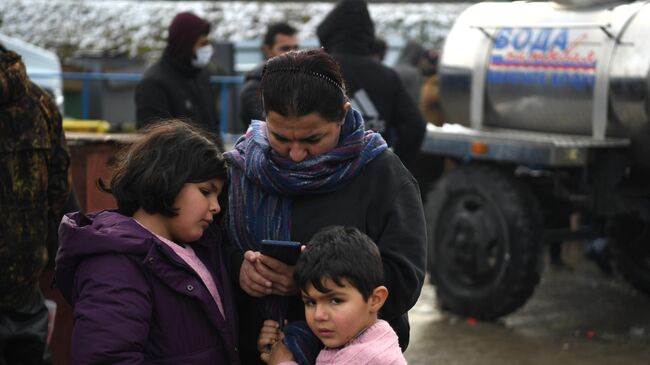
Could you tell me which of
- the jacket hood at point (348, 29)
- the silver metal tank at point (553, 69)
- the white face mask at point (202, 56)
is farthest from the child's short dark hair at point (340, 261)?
the silver metal tank at point (553, 69)

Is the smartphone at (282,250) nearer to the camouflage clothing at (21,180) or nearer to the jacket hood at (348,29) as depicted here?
the camouflage clothing at (21,180)

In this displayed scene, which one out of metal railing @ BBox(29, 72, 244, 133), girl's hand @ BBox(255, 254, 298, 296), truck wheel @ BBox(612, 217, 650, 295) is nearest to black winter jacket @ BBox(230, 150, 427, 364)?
girl's hand @ BBox(255, 254, 298, 296)

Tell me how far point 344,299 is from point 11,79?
6.20 ft

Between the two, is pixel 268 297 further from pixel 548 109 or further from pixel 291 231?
pixel 548 109

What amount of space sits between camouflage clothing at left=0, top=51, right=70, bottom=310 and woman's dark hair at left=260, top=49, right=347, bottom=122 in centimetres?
160

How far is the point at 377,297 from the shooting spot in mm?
2732

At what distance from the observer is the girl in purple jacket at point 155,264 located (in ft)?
8.45

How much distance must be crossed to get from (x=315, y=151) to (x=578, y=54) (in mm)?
4678

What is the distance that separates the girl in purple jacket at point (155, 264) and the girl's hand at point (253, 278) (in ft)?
0.26

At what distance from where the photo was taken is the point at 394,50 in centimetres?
1816

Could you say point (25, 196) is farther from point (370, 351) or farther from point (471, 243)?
point (471, 243)

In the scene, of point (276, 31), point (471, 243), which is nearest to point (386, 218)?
point (276, 31)

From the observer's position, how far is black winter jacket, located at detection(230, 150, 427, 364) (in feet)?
9.07

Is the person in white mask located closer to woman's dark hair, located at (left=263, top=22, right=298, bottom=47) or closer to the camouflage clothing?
woman's dark hair, located at (left=263, top=22, right=298, bottom=47)
